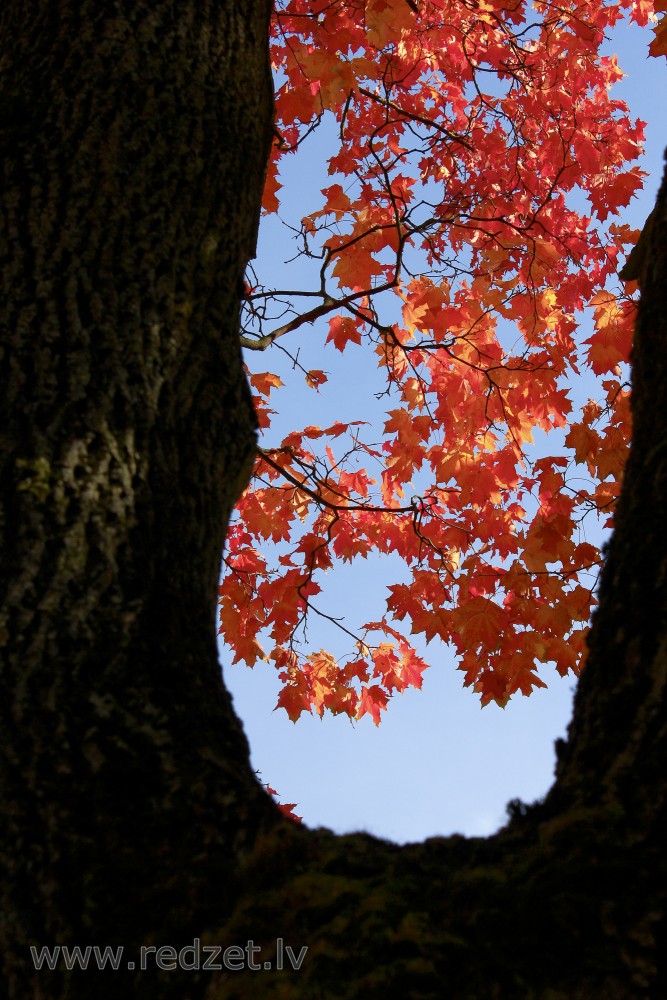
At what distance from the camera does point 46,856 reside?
4.36 feet

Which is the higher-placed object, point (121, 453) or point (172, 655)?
point (121, 453)

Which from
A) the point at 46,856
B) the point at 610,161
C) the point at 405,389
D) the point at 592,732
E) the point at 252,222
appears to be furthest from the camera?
the point at 610,161

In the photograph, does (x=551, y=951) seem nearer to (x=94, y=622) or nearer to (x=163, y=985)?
(x=163, y=985)

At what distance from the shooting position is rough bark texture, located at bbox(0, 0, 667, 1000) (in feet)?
3.95

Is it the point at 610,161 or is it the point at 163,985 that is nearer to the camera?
the point at 163,985

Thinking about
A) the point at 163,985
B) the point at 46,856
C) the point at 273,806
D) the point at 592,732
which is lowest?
the point at 163,985

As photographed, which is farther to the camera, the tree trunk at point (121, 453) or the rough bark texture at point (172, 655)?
the tree trunk at point (121, 453)

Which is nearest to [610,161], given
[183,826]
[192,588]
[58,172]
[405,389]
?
[405,389]

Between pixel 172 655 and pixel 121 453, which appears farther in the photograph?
pixel 121 453

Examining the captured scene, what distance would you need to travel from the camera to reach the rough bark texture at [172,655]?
1.21 metres

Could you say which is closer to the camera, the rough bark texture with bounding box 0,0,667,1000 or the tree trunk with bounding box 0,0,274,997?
the rough bark texture with bounding box 0,0,667,1000

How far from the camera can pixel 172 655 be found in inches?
63.9

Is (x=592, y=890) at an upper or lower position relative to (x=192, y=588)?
lower

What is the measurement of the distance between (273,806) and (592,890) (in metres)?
0.59
